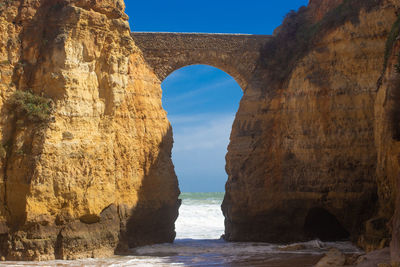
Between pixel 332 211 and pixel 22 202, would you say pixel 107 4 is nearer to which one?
pixel 22 202

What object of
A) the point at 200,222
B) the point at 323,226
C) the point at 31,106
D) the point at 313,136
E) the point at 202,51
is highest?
the point at 202,51

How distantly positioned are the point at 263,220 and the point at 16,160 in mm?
7753

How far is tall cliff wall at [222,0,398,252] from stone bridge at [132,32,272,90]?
1196mm

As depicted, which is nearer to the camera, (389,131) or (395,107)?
(395,107)

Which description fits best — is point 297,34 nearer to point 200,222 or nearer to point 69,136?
point 69,136

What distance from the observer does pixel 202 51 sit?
18109 millimetres

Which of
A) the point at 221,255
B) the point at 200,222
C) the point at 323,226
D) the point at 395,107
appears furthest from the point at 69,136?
the point at 200,222

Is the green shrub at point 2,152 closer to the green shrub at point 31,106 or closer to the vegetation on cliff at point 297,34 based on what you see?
the green shrub at point 31,106

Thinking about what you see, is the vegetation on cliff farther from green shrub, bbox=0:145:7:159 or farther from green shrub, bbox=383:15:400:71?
green shrub, bbox=0:145:7:159

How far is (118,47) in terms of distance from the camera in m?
14.4

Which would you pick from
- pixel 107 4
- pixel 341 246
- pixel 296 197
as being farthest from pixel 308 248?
pixel 107 4

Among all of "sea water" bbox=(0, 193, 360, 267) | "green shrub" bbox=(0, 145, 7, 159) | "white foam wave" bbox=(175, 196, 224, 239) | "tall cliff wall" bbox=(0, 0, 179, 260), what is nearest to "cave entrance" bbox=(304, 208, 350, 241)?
"sea water" bbox=(0, 193, 360, 267)

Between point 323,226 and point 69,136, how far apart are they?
8.27 meters

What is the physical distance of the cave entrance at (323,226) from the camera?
1577 cm
